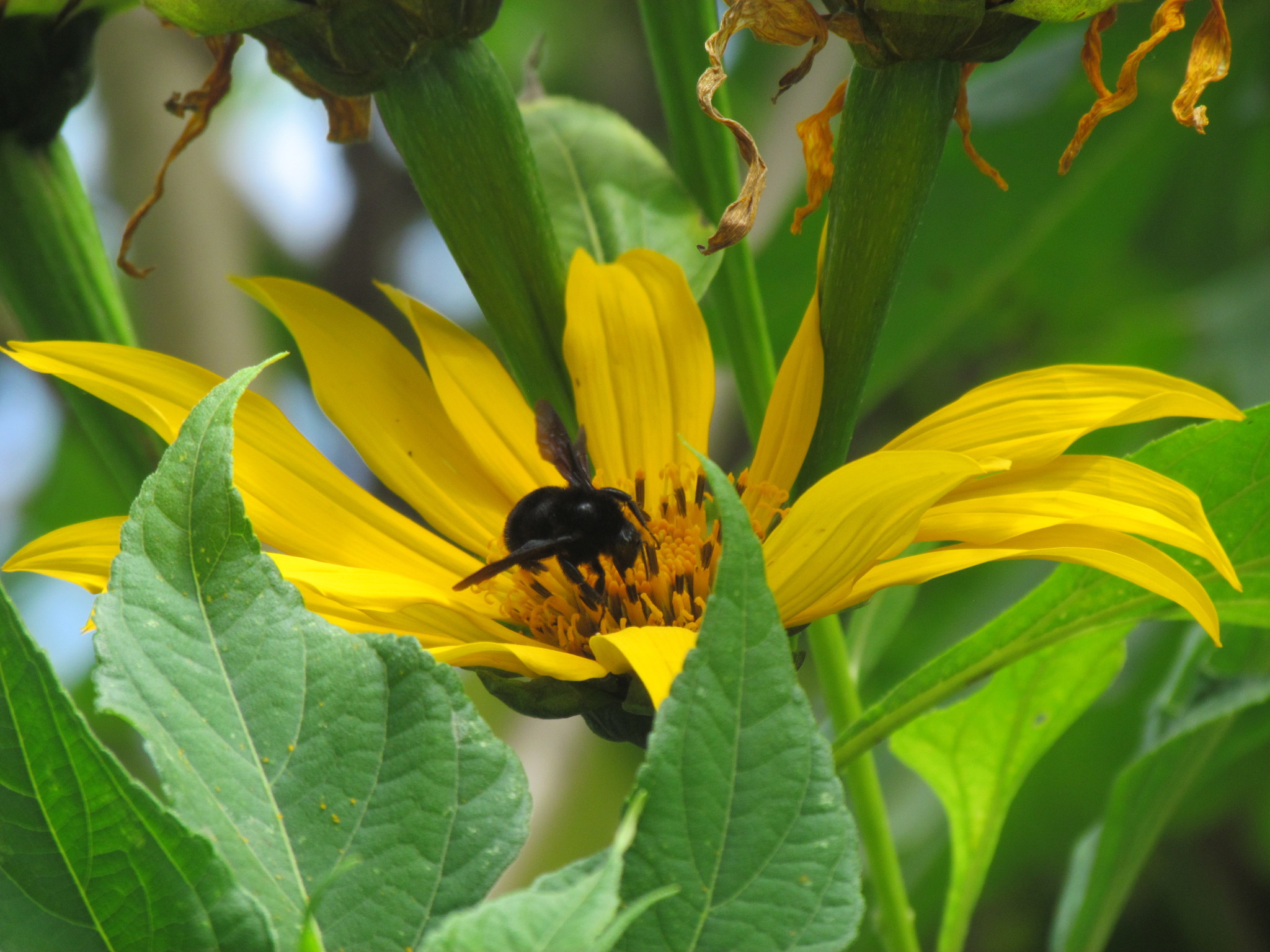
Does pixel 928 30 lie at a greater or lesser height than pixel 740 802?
greater

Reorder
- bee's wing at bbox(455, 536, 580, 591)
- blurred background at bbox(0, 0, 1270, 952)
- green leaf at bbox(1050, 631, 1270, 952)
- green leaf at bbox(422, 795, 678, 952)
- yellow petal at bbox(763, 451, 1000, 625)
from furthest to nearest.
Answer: blurred background at bbox(0, 0, 1270, 952)
green leaf at bbox(1050, 631, 1270, 952)
bee's wing at bbox(455, 536, 580, 591)
yellow petal at bbox(763, 451, 1000, 625)
green leaf at bbox(422, 795, 678, 952)

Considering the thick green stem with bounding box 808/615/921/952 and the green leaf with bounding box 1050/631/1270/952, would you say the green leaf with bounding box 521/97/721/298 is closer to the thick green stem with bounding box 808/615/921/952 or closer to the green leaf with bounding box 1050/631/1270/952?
the thick green stem with bounding box 808/615/921/952

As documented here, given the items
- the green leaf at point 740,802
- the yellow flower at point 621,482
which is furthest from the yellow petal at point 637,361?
the green leaf at point 740,802

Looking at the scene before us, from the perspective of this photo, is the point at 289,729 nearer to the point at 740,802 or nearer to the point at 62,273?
the point at 740,802

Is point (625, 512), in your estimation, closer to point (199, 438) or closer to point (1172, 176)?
point (199, 438)

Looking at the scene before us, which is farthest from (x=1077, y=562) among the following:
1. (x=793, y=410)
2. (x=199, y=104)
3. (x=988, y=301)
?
(x=988, y=301)

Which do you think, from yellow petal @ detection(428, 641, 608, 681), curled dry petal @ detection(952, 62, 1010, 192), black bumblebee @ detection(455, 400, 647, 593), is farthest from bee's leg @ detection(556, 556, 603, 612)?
curled dry petal @ detection(952, 62, 1010, 192)

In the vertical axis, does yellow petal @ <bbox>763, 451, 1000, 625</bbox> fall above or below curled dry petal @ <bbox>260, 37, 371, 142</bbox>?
below
